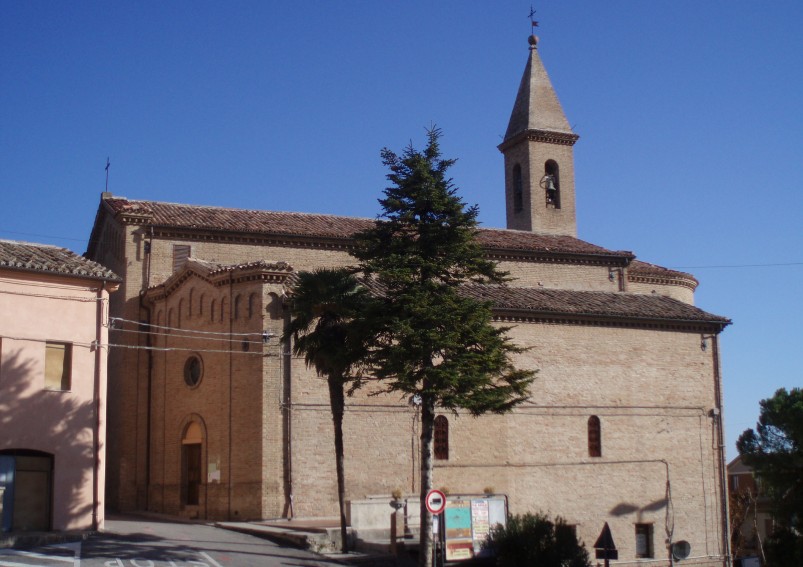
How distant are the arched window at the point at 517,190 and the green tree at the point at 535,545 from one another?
951 inches

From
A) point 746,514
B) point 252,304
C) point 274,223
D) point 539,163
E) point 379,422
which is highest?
point 539,163

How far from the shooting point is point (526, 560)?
23.5 m

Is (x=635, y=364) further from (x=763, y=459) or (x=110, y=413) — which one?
(x=110, y=413)

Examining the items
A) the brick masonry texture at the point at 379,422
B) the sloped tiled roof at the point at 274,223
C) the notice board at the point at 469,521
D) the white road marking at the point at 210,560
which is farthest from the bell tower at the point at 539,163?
the white road marking at the point at 210,560

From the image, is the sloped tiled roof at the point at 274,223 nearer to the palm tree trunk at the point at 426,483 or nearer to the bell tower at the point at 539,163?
the bell tower at the point at 539,163

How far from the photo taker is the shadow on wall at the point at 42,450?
2355cm

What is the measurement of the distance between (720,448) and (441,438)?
461 inches

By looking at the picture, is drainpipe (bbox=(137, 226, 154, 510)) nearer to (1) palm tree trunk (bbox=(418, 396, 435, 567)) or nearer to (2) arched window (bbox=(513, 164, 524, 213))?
(1) palm tree trunk (bbox=(418, 396, 435, 567))

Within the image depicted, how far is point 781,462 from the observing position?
2297 centimetres

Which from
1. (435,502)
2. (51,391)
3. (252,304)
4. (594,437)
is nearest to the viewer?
(435,502)

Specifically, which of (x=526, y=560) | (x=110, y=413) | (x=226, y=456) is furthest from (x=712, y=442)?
(x=110, y=413)

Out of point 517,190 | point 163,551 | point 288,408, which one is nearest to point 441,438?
point 288,408

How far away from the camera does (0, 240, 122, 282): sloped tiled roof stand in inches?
949

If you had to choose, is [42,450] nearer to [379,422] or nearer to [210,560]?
[210,560]
